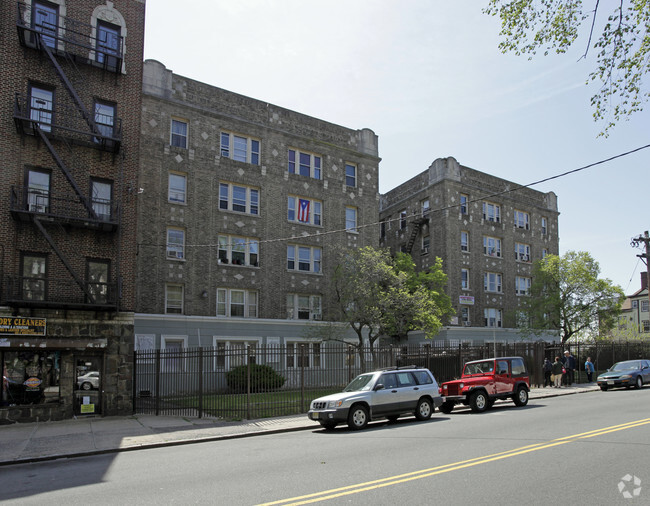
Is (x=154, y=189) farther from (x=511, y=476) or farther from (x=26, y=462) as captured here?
(x=511, y=476)

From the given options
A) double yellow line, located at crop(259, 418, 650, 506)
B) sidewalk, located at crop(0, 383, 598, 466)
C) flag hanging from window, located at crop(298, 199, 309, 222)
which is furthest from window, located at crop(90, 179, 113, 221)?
double yellow line, located at crop(259, 418, 650, 506)

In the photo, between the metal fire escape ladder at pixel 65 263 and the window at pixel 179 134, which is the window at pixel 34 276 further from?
the window at pixel 179 134

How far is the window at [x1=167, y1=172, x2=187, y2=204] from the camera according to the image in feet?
96.4

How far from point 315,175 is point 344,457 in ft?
86.0

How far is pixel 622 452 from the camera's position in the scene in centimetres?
928

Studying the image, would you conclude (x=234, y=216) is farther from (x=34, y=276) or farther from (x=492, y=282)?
(x=492, y=282)

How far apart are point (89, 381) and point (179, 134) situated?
1559 centimetres

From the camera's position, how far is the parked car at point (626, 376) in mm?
24984

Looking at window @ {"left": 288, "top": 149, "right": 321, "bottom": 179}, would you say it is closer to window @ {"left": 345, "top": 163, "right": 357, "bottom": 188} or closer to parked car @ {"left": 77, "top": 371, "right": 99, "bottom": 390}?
window @ {"left": 345, "top": 163, "right": 357, "bottom": 188}

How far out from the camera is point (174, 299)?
28812 millimetres

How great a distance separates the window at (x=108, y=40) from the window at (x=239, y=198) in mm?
10811

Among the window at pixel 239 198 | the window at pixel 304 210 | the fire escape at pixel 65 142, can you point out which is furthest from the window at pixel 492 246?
the fire escape at pixel 65 142

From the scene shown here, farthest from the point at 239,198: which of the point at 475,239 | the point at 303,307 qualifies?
the point at 475,239

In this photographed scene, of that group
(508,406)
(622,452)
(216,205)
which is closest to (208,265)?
(216,205)
